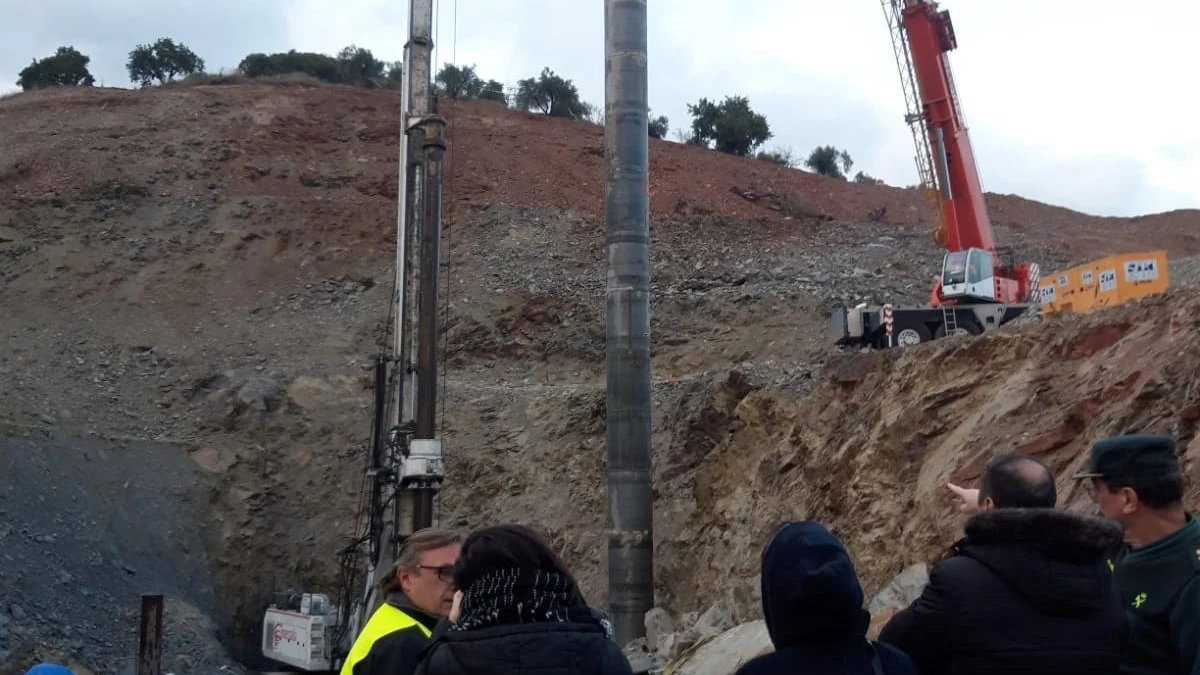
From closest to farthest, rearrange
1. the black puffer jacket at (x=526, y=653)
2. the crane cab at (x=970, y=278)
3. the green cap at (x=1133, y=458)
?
the black puffer jacket at (x=526, y=653) < the green cap at (x=1133, y=458) < the crane cab at (x=970, y=278)

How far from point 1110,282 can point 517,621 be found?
16312 millimetres

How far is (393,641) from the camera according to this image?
3932mm

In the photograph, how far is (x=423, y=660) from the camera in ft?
10.8

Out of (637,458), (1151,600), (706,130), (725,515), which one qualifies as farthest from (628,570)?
(706,130)

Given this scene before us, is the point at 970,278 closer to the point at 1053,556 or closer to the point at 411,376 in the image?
the point at 411,376

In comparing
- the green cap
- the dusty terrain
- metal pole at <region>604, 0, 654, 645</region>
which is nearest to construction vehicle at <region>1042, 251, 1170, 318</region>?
the dusty terrain

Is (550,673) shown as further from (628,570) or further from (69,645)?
(69,645)

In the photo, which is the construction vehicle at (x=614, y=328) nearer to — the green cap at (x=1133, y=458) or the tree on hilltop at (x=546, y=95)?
the green cap at (x=1133, y=458)

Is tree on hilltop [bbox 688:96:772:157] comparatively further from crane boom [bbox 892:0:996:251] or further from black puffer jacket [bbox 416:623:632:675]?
black puffer jacket [bbox 416:623:632:675]

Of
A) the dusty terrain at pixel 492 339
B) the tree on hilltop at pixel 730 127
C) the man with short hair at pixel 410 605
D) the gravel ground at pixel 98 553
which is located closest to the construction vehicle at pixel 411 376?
the dusty terrain at pixel 492 339

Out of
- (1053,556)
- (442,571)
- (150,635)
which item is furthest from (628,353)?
(1053,556)

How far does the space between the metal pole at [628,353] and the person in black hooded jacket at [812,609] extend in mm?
13895

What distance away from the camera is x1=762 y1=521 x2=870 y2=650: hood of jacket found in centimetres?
290

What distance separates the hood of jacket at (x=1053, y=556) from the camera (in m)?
3.30
